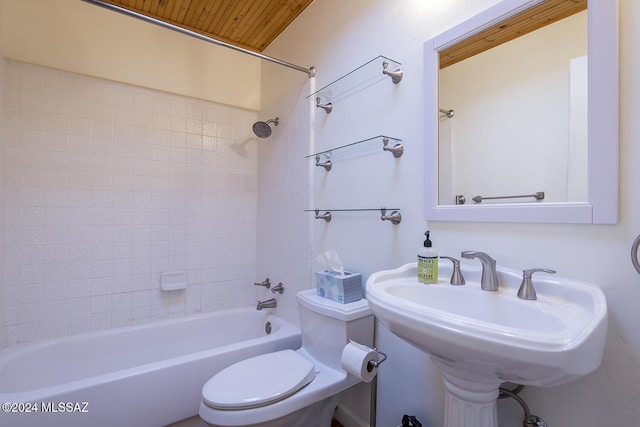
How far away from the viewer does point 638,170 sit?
736 millimetres

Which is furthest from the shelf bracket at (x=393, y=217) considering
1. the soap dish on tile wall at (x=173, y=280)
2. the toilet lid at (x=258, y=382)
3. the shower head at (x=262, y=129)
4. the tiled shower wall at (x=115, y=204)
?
the soap dish on tile wall at (x=173, y=280)

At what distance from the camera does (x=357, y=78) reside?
1564 mm

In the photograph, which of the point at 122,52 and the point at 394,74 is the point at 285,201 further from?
the point at 122,52

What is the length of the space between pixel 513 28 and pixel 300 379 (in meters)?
1.52

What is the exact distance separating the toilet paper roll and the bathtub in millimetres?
719

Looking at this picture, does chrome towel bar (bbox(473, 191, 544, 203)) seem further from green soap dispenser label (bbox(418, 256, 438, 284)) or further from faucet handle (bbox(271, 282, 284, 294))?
faucet handle (bbox(271, 282, 284, 294))

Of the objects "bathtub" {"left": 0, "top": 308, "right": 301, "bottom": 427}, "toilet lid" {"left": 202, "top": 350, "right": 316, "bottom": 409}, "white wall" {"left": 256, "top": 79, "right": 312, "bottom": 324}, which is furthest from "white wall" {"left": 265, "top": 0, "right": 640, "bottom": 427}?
"bathtub" {"left": 0, "top": 308, "right": 301, "bottom": 427}

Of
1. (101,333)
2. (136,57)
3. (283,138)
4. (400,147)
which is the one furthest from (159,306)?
(400,147)

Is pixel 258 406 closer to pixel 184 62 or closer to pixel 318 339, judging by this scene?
pixel 318 339

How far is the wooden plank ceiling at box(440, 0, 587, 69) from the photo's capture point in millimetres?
878

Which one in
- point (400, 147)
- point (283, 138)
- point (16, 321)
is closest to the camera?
point (400, 147)

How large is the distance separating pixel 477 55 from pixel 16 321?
2726 mm

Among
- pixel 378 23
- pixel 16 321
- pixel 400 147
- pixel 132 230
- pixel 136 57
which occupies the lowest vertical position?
pixel 16 321

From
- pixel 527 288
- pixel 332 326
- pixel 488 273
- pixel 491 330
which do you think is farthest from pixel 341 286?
pixel 491 330
